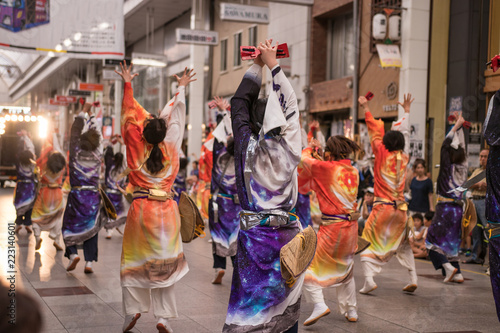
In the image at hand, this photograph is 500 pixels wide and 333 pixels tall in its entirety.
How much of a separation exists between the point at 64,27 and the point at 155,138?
3.79 meters

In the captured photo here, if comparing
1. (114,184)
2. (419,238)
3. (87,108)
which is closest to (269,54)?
(87,108)

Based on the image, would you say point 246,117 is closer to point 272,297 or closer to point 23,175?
point 272,297

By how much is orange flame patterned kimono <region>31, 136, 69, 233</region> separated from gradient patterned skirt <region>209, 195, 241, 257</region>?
13.0ft

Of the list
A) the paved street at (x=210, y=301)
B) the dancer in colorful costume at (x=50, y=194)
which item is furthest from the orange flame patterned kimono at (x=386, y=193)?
the dancer in colorful costume at (x=50, y=194)

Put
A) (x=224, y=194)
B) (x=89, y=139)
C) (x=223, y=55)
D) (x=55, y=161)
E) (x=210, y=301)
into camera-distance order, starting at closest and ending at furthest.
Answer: (x=210, y=301), (x=224, y=194), (x=89, y=139), (x=55, y=161), (x=223, y=55)

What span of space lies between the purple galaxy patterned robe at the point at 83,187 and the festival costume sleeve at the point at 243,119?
5.99 m

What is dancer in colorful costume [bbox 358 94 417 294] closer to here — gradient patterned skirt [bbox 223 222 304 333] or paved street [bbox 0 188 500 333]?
paved street [bbox 0 188 500 333]

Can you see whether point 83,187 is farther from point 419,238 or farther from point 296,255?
point 296,255

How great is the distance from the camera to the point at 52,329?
592 centimetres

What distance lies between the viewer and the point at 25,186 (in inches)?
578

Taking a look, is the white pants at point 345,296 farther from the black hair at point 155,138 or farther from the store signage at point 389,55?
the store signage at point 389,55

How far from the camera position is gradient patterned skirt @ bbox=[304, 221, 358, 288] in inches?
268

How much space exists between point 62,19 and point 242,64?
17668 millimetres

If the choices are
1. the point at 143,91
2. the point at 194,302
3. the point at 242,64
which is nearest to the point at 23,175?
the point at 194,302
